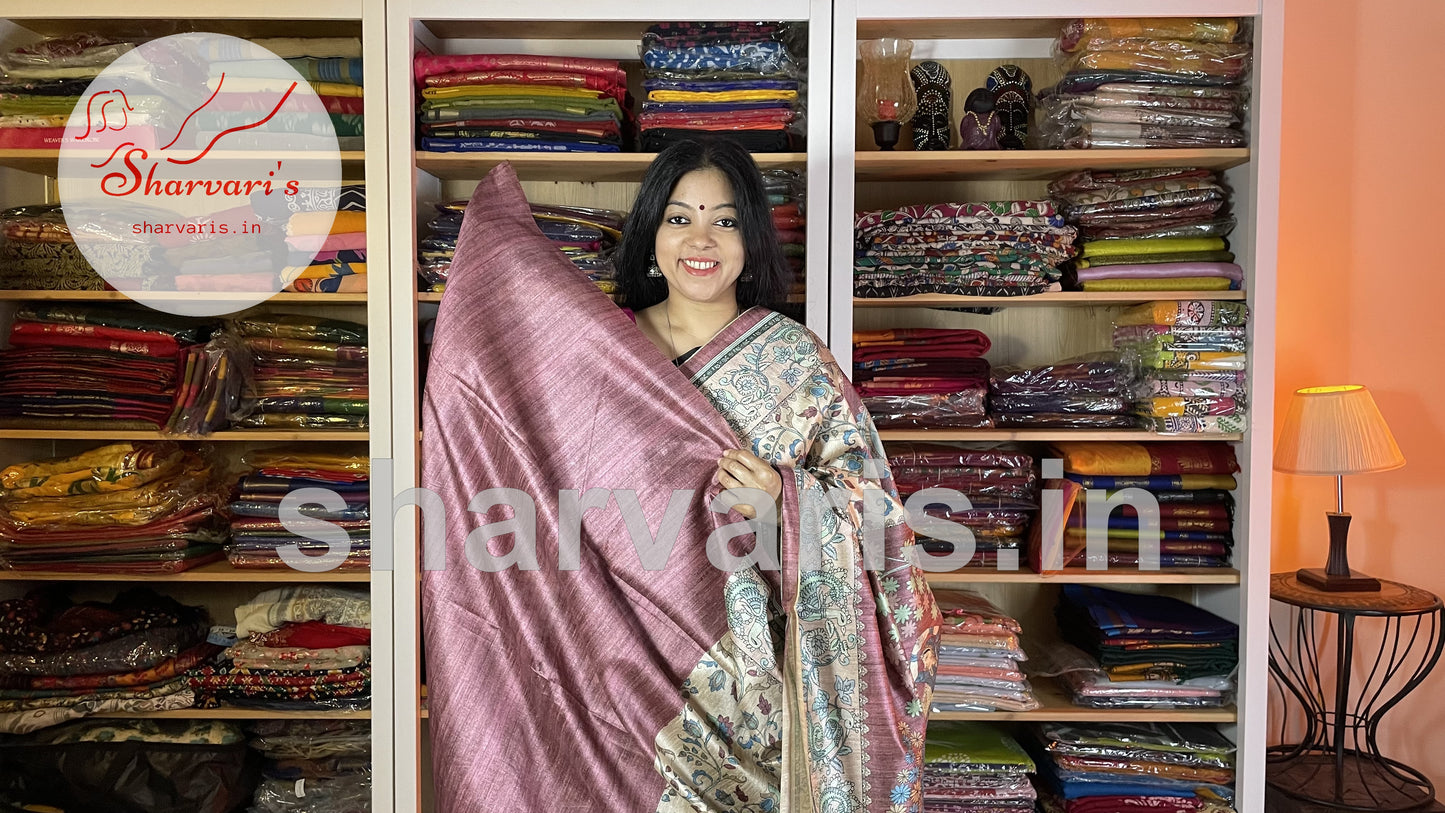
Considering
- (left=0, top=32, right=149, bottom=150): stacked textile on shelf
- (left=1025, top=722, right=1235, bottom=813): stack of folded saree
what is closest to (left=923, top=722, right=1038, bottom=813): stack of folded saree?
(left=1025, top=722, right=1235, bottom=813): stack of folded saree

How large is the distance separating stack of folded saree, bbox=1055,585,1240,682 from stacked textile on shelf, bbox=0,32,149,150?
2.57 m

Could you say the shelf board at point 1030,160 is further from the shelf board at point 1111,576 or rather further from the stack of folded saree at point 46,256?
the stack of folded saree at point 46,256

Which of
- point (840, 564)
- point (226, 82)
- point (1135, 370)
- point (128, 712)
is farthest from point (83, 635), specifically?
point (1135, 370)

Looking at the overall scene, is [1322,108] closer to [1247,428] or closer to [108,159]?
[1247,428]

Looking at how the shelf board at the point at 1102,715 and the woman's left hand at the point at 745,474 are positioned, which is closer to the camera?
the woman's left hand at the point at 745,474

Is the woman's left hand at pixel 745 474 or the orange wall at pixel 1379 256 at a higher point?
the orange wall at pixel 1379 256

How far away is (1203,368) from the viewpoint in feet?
8.27

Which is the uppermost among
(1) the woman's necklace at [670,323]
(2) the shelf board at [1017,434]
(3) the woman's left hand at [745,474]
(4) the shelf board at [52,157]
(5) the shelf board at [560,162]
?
(4) the shelf board at [52,157]

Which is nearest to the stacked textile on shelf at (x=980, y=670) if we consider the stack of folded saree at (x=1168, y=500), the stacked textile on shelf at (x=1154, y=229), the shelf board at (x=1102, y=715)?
the shelf board at (x=1102, y=715)

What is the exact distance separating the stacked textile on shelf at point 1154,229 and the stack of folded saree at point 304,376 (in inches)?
69.3

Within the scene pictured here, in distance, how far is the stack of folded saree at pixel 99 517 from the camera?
2.59 metres

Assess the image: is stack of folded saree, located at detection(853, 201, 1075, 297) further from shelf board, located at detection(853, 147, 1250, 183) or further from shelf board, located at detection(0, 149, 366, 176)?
→ shelf board, located at detection(0, 149, 366, 176)

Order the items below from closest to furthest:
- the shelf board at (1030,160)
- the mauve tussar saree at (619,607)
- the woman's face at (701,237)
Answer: the mauve tussar saree at (619,607) → the woman's face at (701,237) → the shelf board at (1030,160)

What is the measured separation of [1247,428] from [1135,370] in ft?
0.96
